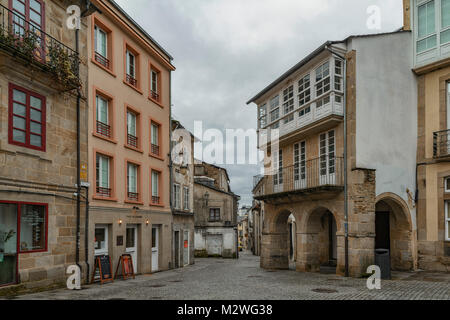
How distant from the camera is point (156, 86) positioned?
22484 millimetres

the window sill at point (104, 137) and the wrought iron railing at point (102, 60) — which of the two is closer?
the window sill at point (104, 137)

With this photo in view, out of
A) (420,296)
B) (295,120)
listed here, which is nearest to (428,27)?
(295,120)

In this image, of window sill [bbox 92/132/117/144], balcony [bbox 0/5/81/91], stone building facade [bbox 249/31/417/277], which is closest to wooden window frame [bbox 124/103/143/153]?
window sill [bbox 92/132/117/144]

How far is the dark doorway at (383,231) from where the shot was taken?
19.2 meters

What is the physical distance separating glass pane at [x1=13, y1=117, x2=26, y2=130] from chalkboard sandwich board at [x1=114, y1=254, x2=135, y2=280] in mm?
7015

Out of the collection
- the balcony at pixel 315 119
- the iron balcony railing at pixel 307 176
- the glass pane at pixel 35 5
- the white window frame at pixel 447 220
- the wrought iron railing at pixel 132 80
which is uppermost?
the glass pane at pixel 35 5

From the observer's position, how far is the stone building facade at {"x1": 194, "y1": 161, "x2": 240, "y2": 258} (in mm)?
37750

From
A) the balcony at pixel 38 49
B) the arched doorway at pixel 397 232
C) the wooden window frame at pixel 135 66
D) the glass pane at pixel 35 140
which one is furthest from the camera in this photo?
the wooden window frame at pixel 135 66

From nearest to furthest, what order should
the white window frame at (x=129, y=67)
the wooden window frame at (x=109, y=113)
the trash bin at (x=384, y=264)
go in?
the trash bin at (x=384, y=264) → the wooden window frame at (x=109, y=113) → the white window frame at (x=129, y=67)

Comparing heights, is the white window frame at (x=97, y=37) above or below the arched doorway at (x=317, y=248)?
above

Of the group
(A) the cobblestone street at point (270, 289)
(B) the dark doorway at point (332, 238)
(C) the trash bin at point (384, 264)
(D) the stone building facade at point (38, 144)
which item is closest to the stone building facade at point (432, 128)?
(A) the cobblestone street at point (270, 289)

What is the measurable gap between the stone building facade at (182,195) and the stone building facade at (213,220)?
9.30m

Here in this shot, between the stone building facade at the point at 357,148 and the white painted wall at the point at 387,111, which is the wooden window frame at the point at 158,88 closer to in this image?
the stone building facade at the point at 357,148

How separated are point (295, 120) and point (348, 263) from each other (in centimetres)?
696
